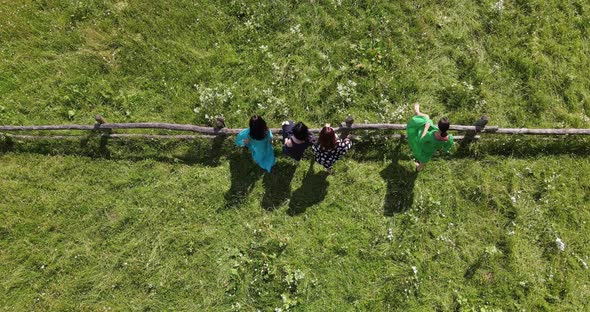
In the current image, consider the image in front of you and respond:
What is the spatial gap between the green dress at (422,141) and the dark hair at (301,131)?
7.94 ft

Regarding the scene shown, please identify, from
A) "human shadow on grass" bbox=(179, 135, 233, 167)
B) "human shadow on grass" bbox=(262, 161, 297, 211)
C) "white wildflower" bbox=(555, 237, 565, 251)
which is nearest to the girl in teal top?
"human shadow on grass" bbox=(262, 161, 297, 211)

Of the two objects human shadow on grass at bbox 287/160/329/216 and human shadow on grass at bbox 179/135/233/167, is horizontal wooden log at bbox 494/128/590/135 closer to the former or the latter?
human shadow on grass at bbox 287/160/329/216

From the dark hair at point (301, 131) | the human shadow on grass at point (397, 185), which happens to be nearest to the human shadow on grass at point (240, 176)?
the dark hair at point (301, 131)

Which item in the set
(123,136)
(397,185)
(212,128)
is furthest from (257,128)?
(123,136)

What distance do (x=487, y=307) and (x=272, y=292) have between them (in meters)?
4.57

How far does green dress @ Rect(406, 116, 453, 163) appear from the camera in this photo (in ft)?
24.9

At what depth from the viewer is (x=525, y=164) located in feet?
28.8

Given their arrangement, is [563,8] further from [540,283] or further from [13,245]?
[13,245]

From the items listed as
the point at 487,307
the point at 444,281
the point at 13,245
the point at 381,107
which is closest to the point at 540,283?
the point at 487,307

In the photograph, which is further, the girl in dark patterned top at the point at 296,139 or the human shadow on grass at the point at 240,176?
the human shadow on grass at the point at 240,176

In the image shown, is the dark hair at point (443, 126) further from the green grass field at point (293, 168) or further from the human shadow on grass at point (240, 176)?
the human shadow on grass at point (240, 176)

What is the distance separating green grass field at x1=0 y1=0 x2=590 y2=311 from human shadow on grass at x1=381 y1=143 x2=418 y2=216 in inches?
1.2

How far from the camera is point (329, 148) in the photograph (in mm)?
7496

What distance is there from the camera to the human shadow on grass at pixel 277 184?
27.9 ft
